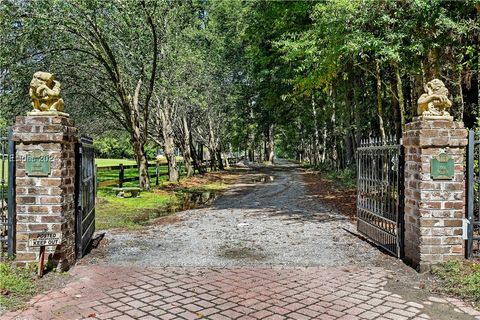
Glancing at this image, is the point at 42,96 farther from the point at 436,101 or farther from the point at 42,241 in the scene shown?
the point at 436,101

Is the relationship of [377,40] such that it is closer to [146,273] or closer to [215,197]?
[146,273]

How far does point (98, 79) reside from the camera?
17984mm

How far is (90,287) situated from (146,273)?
81 centimetres

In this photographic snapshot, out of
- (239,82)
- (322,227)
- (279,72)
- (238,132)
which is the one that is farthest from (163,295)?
(238,132)

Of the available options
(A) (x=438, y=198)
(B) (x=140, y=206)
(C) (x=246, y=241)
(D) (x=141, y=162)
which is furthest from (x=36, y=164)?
(D) (x=141, y=162)

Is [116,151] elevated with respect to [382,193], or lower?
elevated

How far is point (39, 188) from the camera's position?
5.61 metres

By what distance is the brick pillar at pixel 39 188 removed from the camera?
555cm

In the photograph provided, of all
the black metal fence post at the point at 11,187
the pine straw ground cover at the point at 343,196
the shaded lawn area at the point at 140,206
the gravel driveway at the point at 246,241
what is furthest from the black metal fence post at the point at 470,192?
the shaded lawn area at the point at 140,206

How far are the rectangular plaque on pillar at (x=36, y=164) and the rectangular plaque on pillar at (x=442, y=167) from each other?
16.8 ft

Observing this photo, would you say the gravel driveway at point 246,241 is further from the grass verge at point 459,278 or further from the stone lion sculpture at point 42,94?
the stone lion sculpture at point 42,94

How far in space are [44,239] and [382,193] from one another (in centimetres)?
526

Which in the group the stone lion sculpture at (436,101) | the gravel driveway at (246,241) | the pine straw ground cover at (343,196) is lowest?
the gravel driveway at (246,241)

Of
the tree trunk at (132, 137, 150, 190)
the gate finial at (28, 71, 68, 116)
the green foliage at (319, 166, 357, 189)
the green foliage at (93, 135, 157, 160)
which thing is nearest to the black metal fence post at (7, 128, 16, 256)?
the gate finial at (28, 71, 68, 116)
